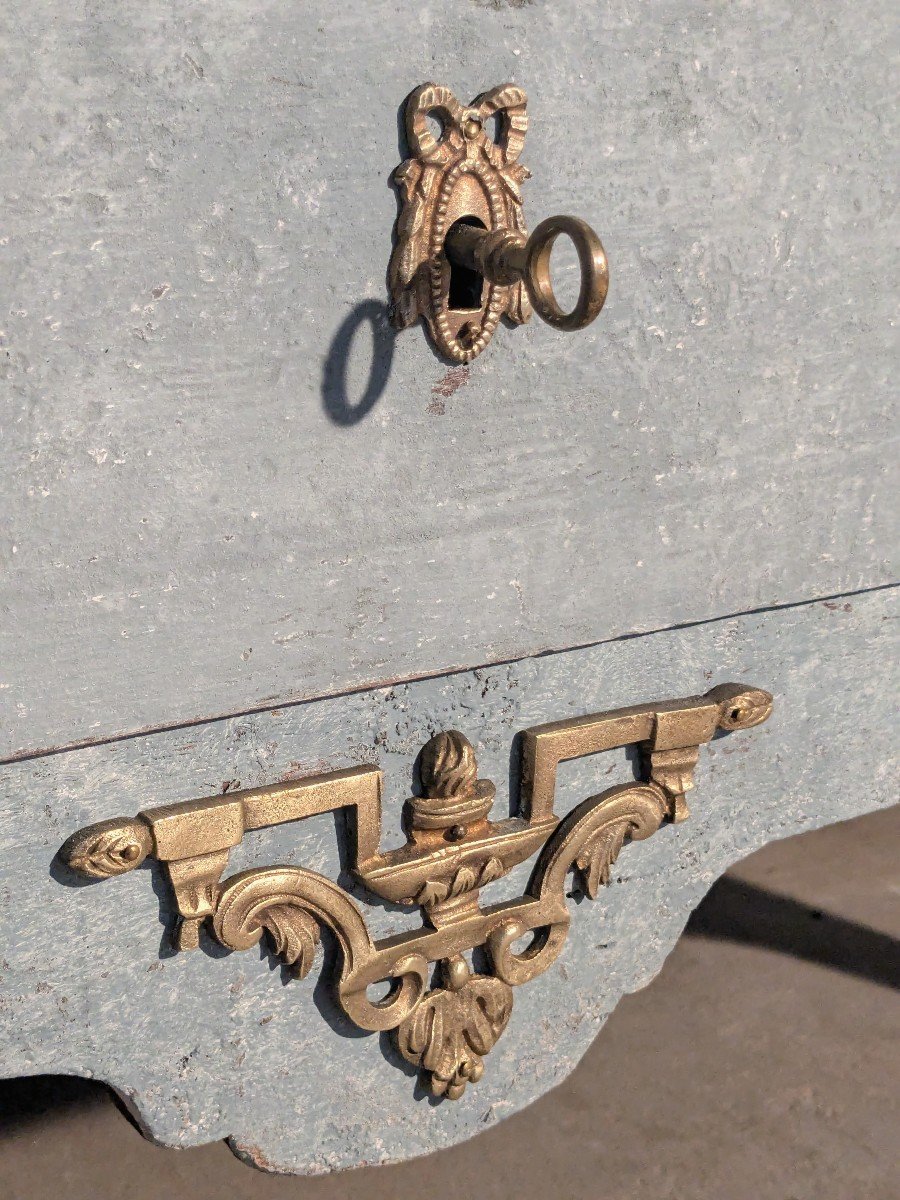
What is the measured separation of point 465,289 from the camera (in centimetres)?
57

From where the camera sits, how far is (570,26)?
557mm

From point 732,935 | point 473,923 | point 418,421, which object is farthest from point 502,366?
point 732,935

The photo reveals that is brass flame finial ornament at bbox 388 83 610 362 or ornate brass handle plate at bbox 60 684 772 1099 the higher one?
brass flame finial ornament at bbox 388 83 610 362

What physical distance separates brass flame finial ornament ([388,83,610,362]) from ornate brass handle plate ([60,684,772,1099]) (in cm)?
20

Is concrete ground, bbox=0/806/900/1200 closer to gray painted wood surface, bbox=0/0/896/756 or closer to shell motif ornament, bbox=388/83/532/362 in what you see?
gray painted wood surface, bbox=0/0/896/756

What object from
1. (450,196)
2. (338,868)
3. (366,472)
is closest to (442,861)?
(338,868)

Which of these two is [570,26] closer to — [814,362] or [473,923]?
[814,362]

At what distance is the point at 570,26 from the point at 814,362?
0.68 feet

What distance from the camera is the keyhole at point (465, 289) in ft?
1.86

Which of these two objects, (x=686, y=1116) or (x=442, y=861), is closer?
(x=442, y=861)

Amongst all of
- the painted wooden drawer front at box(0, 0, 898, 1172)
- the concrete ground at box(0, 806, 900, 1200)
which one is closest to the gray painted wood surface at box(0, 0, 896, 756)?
the painted wooden drawer front at box(0, 0, 898, 1172)

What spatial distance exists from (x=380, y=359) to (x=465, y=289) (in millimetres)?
51

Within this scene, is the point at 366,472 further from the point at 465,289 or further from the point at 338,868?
the point at 338,868

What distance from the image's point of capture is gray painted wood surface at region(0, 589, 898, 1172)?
0.58 metres
